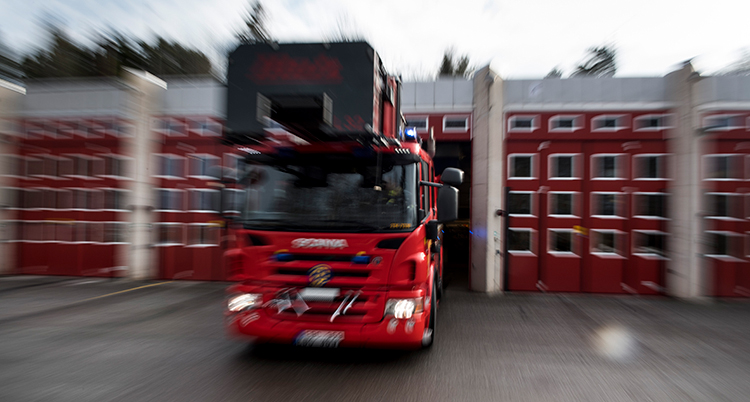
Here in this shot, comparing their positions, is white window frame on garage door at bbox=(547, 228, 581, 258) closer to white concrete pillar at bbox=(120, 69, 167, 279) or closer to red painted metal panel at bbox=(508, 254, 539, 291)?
red painted metal panel at bbox=(508, 254, 539, 291)

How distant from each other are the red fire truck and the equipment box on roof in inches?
0.4

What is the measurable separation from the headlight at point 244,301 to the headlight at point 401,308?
1282mm

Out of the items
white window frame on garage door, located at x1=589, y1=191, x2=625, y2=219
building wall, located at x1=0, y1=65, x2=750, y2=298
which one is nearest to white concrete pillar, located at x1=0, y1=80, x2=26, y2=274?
building wall, located at x1=0, y1=65, x2=750, y2=298

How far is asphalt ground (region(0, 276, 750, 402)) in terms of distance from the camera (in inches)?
131

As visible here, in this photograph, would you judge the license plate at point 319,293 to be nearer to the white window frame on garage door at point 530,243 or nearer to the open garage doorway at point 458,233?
the white window frame on garage door at point 530,243

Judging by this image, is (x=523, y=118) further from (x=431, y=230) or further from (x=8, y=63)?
(x=8, y=63)

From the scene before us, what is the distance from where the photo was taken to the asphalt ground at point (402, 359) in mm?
3326

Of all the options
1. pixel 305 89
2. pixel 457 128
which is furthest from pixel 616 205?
pixel 305 89

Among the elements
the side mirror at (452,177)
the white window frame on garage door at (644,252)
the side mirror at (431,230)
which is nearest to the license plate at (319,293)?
the side mirror at (431,230)

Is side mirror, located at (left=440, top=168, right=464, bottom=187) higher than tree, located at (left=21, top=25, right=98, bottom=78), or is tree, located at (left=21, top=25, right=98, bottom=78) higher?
tree, located at (left=21, top=25, right=98, bottom=78)

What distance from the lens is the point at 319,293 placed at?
3570mm

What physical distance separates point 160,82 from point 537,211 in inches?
354

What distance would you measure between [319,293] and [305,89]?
2.00 m

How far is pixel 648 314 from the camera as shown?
617 centimetres
